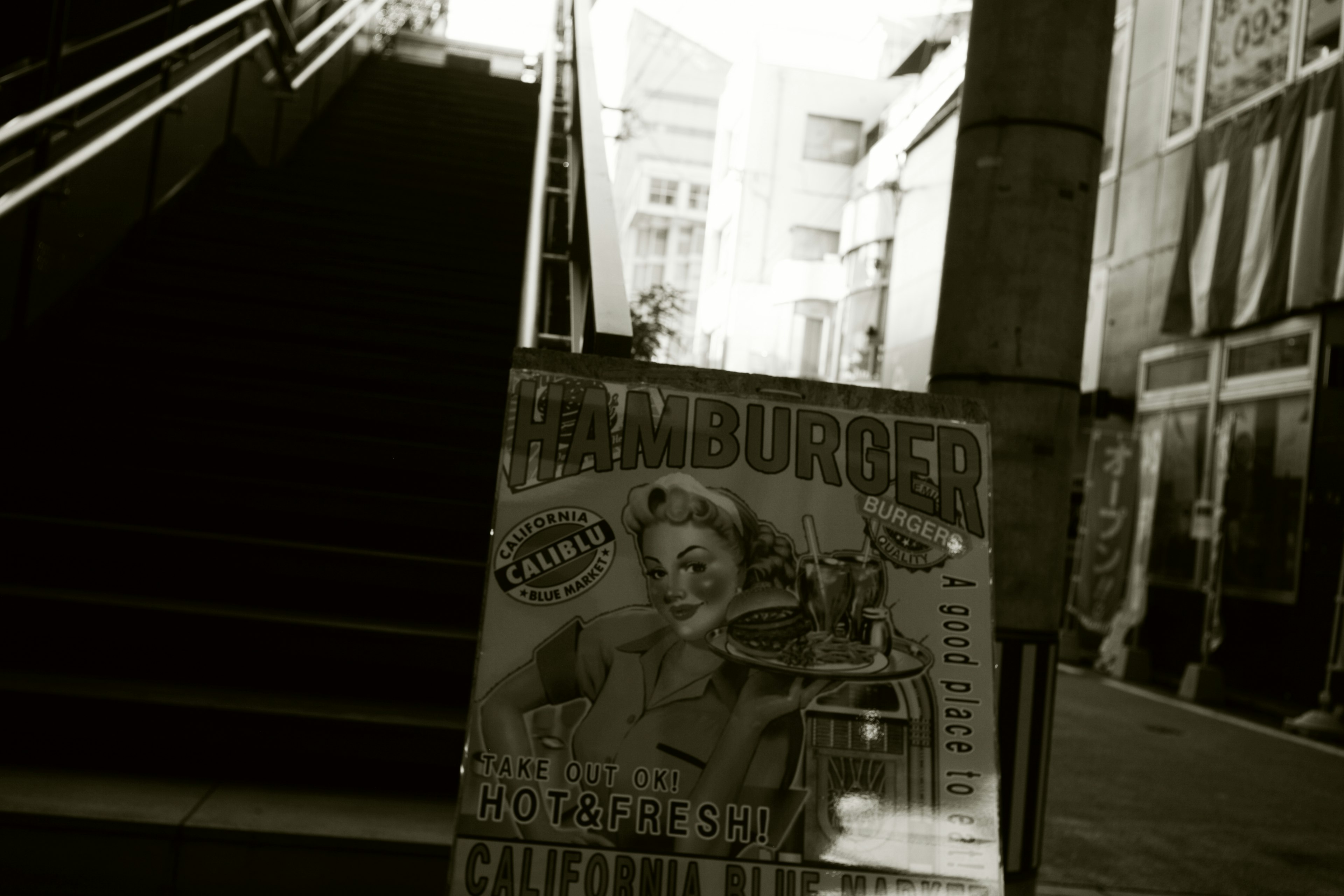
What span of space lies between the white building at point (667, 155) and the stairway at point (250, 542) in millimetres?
48383

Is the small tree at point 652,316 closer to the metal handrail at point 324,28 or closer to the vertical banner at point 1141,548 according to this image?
the metal handrail at point 324,28

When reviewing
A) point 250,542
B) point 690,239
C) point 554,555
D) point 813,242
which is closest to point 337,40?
point 250,542

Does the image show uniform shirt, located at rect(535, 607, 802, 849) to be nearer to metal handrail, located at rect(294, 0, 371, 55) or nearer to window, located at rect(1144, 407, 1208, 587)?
metal handrail, located at rect(294, 0, 371, 55)

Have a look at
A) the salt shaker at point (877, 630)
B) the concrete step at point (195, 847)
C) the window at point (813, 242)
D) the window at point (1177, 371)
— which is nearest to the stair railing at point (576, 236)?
the salt shaker at point (877, 630)

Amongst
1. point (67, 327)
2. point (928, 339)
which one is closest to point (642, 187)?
point (928, 339)

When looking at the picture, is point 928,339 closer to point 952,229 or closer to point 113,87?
point 113,87

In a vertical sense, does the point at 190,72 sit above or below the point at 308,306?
above

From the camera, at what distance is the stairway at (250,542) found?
288cm

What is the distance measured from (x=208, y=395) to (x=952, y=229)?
8.92 ft

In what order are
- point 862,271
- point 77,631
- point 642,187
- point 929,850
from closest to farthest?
point 929,850
point 77,631
point 862,271
point 642,187

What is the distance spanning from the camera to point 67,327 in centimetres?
448

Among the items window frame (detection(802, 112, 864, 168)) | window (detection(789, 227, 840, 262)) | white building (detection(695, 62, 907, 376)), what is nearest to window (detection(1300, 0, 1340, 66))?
white building (detection(695, 62, 907, 376))

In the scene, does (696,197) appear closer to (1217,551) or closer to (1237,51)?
(1237,51)

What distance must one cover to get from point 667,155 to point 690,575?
192 ft
